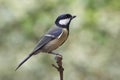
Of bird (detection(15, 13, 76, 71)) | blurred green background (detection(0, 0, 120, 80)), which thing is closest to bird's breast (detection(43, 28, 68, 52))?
bird (detection(15, 13, 76, 71))

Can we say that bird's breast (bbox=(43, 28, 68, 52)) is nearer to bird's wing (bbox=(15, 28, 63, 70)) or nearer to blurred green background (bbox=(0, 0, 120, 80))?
bird's wing (bbox=(15, 28, 63, 70))

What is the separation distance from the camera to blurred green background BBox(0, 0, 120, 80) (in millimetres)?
5117

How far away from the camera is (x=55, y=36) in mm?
1838

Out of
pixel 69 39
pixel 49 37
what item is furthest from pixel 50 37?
pixel 69 39

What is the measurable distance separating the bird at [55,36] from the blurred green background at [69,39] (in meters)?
3.21

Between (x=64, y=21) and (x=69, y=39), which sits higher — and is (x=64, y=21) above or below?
above

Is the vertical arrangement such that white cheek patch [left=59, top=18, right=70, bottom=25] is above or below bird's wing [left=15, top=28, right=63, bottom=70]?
above

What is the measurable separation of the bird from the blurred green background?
321cm

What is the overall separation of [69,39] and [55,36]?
3.49 metres

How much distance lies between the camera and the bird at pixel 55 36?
1.74 m

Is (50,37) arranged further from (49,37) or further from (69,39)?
(69,39)

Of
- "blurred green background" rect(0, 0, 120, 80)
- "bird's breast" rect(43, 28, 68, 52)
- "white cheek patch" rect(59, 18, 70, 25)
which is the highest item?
"white cheek patch" rect(59, 18, 70, 25)

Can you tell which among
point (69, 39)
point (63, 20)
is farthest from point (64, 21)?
point (69, 39)

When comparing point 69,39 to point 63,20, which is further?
point 69,39
